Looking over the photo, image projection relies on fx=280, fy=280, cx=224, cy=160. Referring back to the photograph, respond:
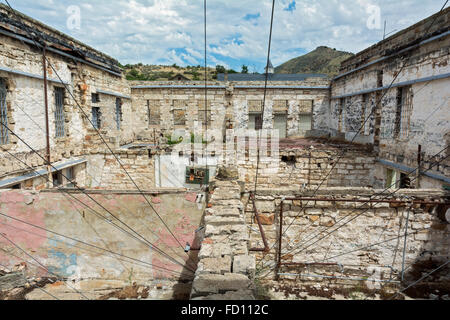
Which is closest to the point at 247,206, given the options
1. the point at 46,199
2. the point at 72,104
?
the point at 46,199

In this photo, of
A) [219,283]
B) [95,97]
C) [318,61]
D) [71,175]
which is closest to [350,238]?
[219,283]

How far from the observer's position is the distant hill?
71300mm

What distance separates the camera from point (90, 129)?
40.4 feet

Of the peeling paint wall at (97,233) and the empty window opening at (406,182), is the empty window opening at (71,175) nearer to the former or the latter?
the peeling paint wall at (97,233)

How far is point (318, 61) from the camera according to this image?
7806cm

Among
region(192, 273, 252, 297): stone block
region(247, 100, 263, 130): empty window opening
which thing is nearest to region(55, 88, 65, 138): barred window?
region(192, 273, 252, 297): stone block

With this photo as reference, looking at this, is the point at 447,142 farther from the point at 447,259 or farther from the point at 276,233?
the point at 276,233

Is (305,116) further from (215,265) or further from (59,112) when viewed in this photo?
(215,265)

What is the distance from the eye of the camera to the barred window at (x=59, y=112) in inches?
414

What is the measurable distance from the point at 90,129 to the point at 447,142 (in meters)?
13.1

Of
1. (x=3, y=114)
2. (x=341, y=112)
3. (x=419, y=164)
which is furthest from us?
(x=341, y=112)

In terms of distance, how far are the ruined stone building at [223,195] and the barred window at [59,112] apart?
8cm

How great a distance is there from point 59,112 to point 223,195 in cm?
849

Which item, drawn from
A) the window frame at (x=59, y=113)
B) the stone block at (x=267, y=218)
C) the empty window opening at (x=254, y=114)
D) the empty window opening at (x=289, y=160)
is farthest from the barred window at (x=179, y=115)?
the stone block at (x=267, y=218)
